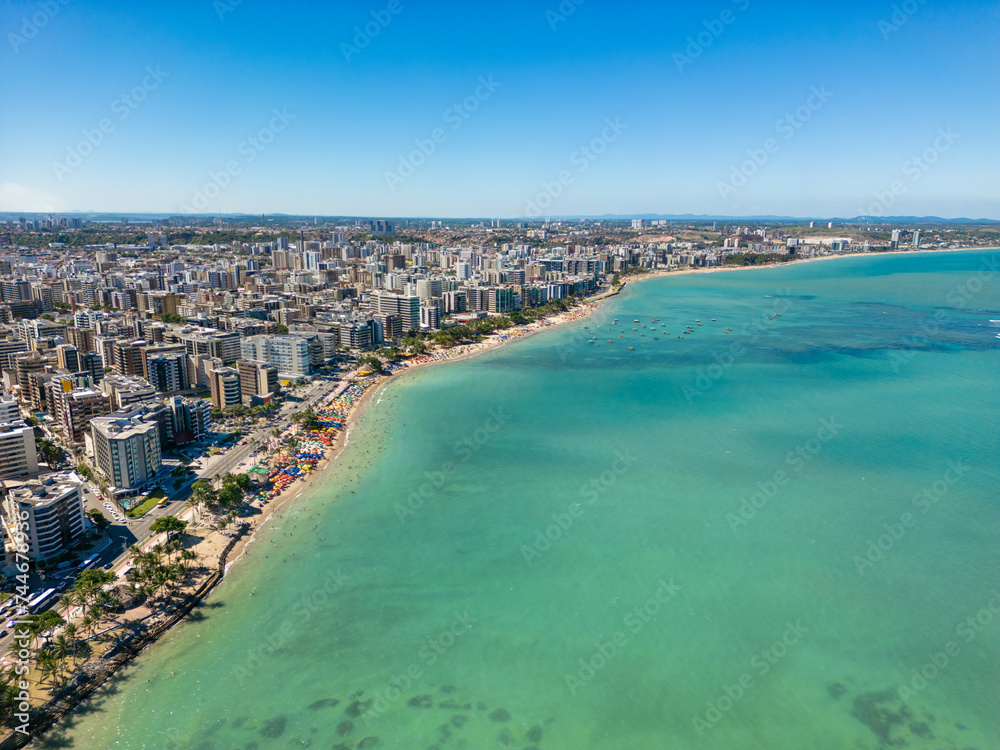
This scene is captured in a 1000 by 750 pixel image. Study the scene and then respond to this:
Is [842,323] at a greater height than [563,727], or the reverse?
[842,323]

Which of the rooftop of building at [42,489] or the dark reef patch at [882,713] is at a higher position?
the rooftop of building at [42,489]

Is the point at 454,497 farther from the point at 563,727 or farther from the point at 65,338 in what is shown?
the point at 65,338

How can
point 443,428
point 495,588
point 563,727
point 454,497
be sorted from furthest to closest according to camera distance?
1. point 443,428
2. point 454,497
3. point 495,588
4. point 563,727

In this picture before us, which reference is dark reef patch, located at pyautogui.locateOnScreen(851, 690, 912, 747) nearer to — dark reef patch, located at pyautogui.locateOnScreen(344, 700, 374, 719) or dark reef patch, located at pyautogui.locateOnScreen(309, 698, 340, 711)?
dark reef patch, located at pyautogui.locateOnScreen(344, 700, 374, 719)

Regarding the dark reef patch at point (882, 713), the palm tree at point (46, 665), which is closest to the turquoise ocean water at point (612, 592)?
the dark reef patch at point (882, 713)

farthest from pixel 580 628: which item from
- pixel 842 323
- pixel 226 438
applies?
pixel 842 323

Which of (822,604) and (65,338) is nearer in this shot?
(822,604)

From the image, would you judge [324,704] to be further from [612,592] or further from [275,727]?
[612,592]

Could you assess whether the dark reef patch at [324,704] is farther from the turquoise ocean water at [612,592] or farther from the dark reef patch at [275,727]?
the dark reef patch at [275,727]

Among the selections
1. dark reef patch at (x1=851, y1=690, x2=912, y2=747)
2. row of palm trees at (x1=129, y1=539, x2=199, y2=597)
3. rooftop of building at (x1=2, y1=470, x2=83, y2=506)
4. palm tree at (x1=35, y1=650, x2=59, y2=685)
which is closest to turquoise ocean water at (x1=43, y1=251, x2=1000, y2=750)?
dark reef patch at (x1=851, y1=690, x2=912, y2=747)
